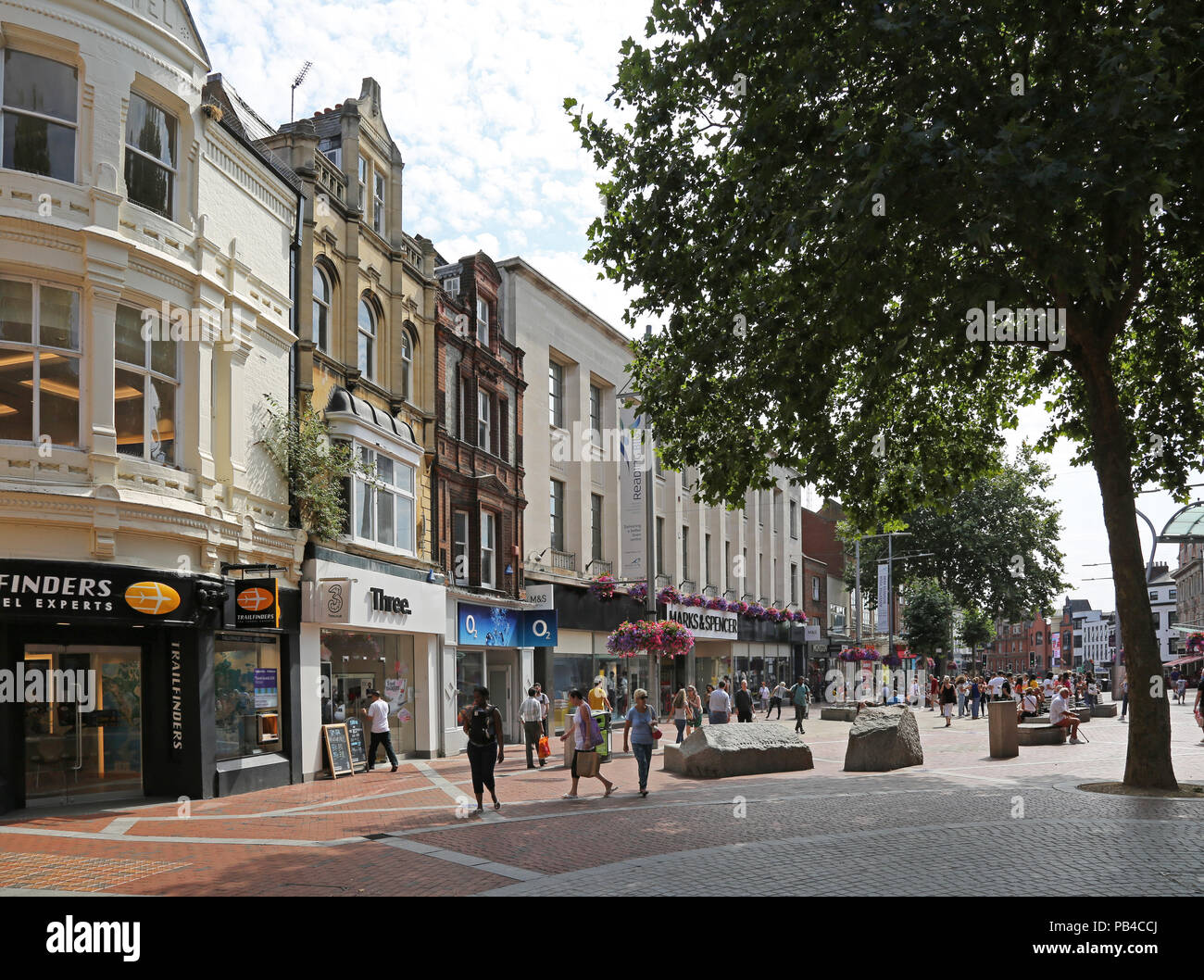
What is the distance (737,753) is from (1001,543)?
167 feet

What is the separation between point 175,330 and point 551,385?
1876cm

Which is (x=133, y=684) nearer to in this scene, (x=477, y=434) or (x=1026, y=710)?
(x=477, y=434)

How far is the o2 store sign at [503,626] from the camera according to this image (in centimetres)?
2673

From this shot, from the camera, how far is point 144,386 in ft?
52.9

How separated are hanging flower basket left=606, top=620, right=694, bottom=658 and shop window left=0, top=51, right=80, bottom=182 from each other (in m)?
16.4

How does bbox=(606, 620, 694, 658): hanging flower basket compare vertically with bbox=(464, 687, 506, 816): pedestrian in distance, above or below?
above

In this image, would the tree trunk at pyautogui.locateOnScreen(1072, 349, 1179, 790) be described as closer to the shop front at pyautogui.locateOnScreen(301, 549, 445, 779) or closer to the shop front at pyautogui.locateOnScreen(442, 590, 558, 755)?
the shop front at pyautogui.locateOnScreen(301, 549, 445, 779)

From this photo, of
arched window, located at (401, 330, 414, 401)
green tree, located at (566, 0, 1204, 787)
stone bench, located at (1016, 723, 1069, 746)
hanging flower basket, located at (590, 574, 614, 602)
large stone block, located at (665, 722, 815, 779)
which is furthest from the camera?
hanging flower basket, located at (590, 574, 614, 602)

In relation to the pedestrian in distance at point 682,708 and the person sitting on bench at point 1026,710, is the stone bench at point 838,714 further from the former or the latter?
the pedestrian in distance at point 682,708

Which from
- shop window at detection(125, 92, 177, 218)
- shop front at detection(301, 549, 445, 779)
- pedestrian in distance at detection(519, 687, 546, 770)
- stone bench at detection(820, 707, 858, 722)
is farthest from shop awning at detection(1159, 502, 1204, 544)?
shop window at detection(125, 92, 177, 218)

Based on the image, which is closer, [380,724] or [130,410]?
[130,410]

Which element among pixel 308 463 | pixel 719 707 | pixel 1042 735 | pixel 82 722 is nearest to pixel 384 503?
pixel 308 463

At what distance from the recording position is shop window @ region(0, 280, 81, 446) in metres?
14.6

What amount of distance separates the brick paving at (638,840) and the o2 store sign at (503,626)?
8578mm
